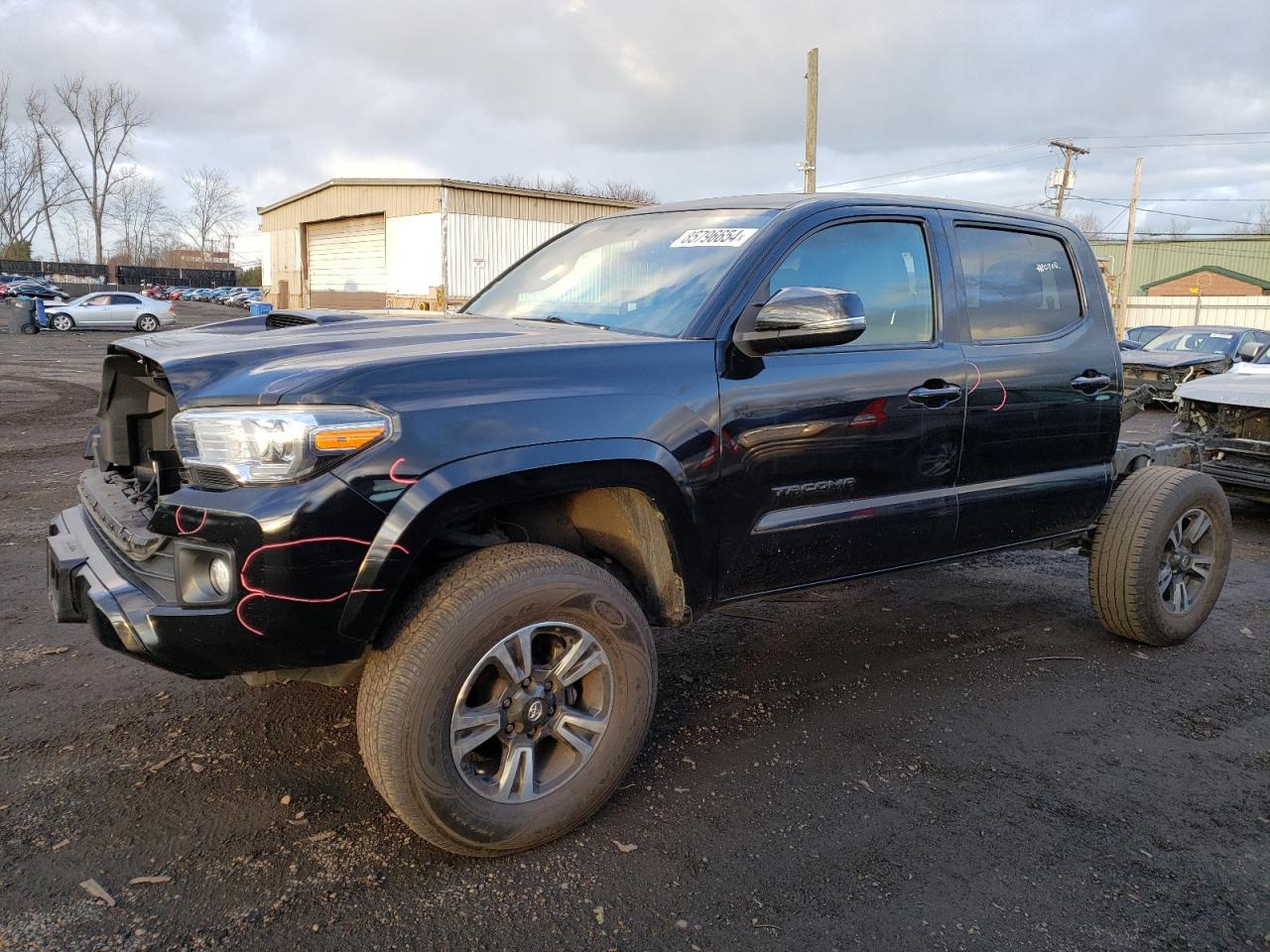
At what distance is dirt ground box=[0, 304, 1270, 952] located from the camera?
2.37 m

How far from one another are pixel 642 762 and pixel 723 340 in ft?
4.73

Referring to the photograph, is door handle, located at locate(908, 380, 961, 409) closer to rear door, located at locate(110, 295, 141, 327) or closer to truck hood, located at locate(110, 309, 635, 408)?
truck hood, located at locate(110, 309, 635, 408)

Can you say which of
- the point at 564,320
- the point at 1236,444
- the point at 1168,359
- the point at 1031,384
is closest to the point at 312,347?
the point at 564,320

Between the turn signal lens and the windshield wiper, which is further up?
the windshield wiper

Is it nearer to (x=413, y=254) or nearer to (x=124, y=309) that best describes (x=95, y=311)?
(x=124, y=309)

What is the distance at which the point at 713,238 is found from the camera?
336cm

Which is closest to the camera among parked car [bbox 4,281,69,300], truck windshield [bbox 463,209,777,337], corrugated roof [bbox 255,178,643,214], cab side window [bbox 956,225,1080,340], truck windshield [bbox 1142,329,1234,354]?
truck windshield [bbox 463,209,777,337]

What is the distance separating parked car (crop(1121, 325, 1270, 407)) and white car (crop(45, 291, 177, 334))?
2954 cm

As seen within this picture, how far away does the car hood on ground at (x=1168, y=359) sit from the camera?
13.4 m

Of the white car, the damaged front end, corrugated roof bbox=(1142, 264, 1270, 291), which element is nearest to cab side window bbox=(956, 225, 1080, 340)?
the damaged front end

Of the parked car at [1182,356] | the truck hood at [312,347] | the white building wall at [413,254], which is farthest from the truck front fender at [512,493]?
the white building wall at [413,254]

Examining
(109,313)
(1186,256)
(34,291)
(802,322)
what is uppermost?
(1186,256)

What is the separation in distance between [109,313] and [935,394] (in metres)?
35.1

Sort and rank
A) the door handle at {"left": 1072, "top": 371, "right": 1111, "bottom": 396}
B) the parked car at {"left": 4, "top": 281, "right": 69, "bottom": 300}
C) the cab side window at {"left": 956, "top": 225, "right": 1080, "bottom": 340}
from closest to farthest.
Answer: the cab side window at {"left": 956, "top": 225, "right": 1080, "bottom": 340}, the door handle at {"left": 1072, "top": 371, "right": 1111, "bottom": 396}, the parked car at {"left": 4, "top": 281, "right": 69, "bottom": 300}
